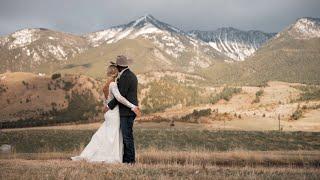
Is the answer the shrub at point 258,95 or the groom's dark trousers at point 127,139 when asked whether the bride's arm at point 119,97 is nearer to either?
the groom's dark trousers at point 127,139

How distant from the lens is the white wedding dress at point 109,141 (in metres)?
13.5

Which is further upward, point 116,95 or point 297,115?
point 116,95

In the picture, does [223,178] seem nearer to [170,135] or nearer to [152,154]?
[152,154]

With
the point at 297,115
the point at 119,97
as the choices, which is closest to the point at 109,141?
the point at 119,97

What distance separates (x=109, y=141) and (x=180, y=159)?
11.7 ft

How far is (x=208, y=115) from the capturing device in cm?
7388

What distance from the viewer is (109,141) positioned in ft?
44.8

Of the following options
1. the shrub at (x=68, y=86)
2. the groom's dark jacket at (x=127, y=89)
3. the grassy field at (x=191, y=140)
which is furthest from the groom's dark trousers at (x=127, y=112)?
the shrub at (x=68, y=86)

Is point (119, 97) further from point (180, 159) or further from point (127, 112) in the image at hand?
point (180, 159)

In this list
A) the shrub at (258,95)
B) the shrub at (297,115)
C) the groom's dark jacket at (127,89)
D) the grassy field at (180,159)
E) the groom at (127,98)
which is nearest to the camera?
the grassy field at (180,159)

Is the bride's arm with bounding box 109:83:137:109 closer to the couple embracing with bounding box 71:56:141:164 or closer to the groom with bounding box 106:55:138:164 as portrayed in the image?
the couple embracing with bounding box 71:56:141:164

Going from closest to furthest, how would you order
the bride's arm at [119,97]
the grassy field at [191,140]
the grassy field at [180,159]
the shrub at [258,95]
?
1. the grassy field at [180,159]
2. the bride's arm at [119,97]
3. the grassy field at [191,140]
4. the shrub at [258,95]

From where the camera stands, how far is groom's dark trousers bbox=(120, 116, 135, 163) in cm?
1336

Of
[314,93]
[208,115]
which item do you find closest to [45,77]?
[208,115]
